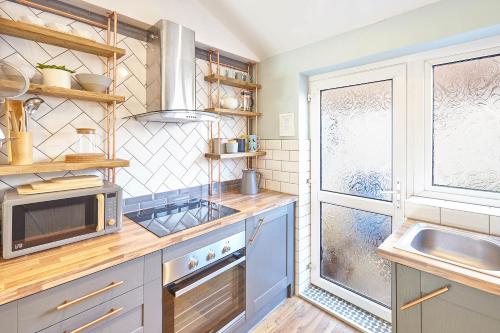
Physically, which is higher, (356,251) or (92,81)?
(92,81)

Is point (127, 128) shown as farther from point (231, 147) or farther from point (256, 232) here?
point (256, 232)

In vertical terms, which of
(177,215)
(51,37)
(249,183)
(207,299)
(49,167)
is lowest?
(207,299)

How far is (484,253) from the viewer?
1.33m

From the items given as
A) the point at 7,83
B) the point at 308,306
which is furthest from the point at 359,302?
the point at 7,83

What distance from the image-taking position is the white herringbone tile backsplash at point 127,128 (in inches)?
53.7

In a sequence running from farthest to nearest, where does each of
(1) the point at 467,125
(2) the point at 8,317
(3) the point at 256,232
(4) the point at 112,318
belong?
(3) the point at 256,232 < (1) the point at 467,125 < (4) the point at 112,318 < (2) the point at 8,317

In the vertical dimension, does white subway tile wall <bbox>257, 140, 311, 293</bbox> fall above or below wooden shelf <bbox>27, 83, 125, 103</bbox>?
below

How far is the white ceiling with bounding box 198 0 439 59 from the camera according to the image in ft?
5.44

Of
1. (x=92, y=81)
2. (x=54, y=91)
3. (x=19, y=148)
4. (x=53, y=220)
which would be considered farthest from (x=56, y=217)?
(x=92, y=81)

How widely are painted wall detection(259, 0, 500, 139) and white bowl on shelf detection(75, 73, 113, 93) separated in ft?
4.70

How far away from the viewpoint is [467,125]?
1558 mm

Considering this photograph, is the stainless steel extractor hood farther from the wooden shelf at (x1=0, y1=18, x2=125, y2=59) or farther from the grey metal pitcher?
the grey metal pitcher

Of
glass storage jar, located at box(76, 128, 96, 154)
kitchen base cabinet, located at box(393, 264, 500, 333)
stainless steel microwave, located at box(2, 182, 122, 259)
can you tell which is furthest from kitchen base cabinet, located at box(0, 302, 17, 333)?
kitchen base cabinet, located at box(393, 264, 500, 333)

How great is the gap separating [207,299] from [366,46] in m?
2.00
